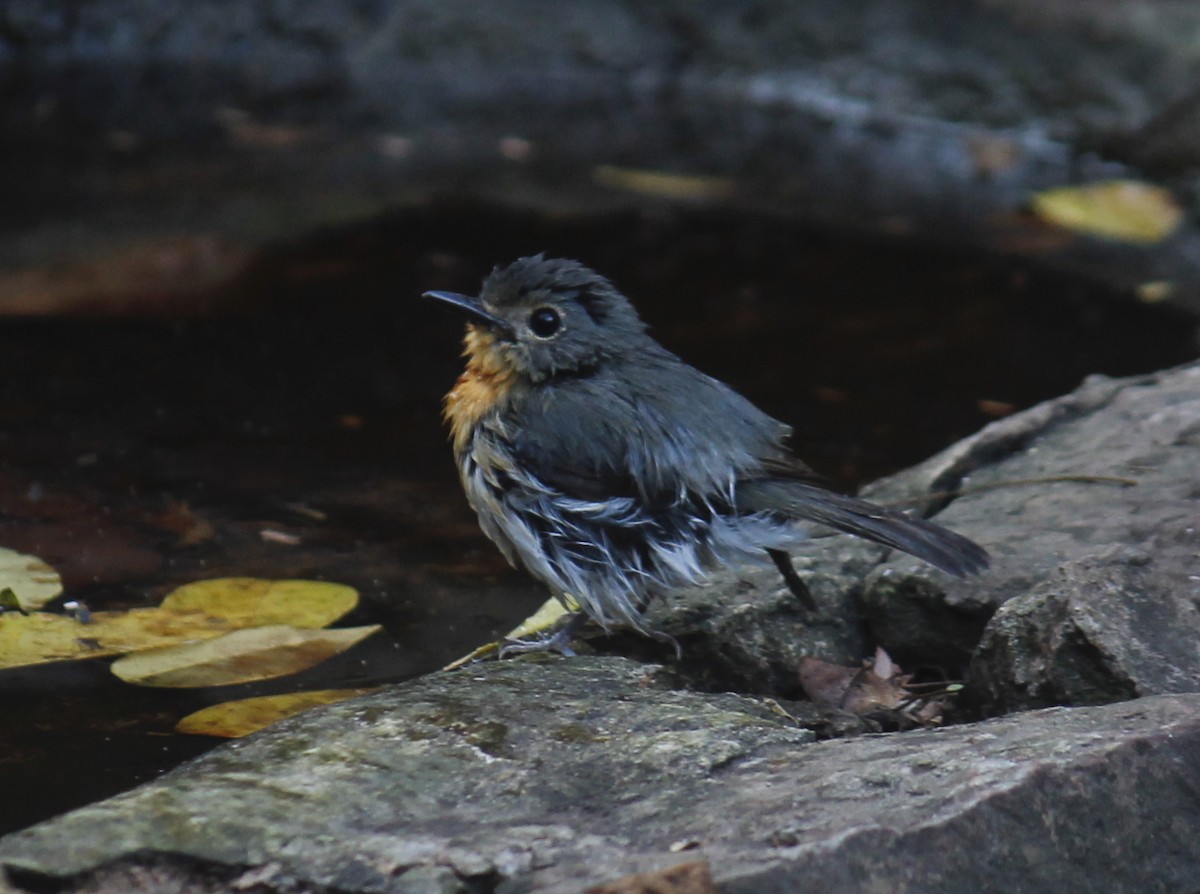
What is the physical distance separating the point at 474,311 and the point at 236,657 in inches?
40.9

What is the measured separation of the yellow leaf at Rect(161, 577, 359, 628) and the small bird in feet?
1.57

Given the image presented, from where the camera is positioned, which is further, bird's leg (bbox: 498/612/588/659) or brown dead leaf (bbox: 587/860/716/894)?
bird's leg (bbox: 498/612/588/659)

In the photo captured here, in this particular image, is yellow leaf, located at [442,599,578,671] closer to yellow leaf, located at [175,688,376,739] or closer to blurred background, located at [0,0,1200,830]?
blurred background, located at [0,0,1200,830]

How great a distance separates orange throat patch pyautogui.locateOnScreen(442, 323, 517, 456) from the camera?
405 centimetres

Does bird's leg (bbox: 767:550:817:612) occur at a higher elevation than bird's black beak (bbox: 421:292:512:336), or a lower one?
lower

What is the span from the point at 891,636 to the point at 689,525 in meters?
0.57

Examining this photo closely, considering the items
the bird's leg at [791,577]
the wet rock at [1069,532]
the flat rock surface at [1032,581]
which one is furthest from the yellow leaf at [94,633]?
the wet rock at [1069,532]

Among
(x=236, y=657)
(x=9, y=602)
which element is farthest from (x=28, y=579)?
(x=236, y=657)

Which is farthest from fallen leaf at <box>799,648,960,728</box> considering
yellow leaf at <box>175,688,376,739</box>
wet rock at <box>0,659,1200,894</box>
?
yellow leaf at <box>175,688,376,739</box>

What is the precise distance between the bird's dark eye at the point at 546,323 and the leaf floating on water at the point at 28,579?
1.36 m

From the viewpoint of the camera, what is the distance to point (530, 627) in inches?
165

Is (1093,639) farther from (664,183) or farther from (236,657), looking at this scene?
(664,183)

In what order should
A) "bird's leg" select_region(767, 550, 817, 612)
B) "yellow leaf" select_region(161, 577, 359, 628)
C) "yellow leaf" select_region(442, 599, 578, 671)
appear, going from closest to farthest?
"bird's leg" select_region(767, 550, 817, 612) < "yellow leaf" select_region(442, 599, 578, 671) < "yellow leaf" select_region(161, 577, 359, 628)

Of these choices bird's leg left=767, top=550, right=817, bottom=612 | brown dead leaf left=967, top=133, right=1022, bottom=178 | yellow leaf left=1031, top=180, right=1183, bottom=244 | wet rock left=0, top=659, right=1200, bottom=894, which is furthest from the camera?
brown dead leaf left=967, top=133, right=1022, bottom=178
